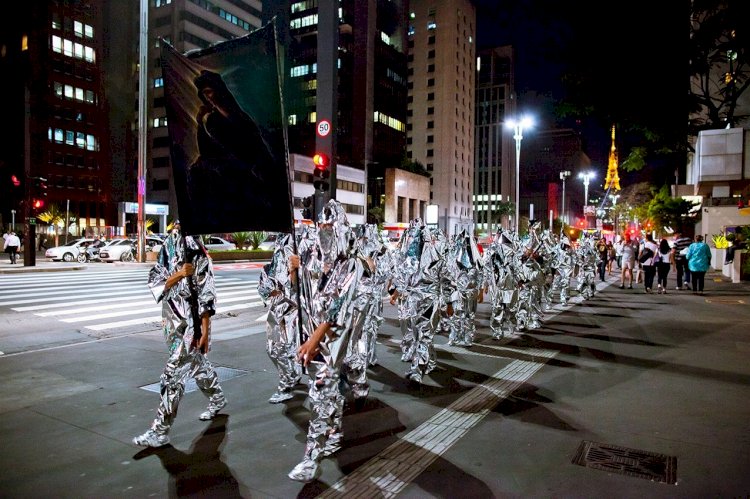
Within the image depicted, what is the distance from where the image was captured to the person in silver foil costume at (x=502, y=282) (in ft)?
30.0

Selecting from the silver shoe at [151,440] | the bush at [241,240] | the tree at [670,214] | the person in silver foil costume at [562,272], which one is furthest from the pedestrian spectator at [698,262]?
the bush at [241,240]

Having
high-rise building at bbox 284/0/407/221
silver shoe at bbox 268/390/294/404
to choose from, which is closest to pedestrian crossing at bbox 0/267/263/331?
silver shoe at bbox 268/390/294/404

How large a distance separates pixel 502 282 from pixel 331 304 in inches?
229

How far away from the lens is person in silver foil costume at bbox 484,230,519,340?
360 inches

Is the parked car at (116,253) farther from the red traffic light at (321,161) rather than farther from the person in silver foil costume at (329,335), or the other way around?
the person in silver foil costume at (329,335)

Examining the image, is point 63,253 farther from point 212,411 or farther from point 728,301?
point 728,301

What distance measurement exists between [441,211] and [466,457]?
333 feet

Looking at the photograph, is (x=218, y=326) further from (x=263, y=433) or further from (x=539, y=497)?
(x=539, y=497)

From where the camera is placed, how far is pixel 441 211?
10450 cm

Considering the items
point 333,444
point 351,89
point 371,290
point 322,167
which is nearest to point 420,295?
point 371,290

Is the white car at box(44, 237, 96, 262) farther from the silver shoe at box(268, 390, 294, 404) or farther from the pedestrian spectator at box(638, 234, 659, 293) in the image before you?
the silver shoe at box(268, 390, 294, 404)

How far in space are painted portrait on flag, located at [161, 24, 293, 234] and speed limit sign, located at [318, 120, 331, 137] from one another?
7031 mm

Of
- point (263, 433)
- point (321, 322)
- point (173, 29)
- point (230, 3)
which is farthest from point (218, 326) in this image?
point (230, 3)

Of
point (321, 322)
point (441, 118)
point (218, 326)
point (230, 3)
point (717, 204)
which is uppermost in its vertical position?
point (230, 3)
